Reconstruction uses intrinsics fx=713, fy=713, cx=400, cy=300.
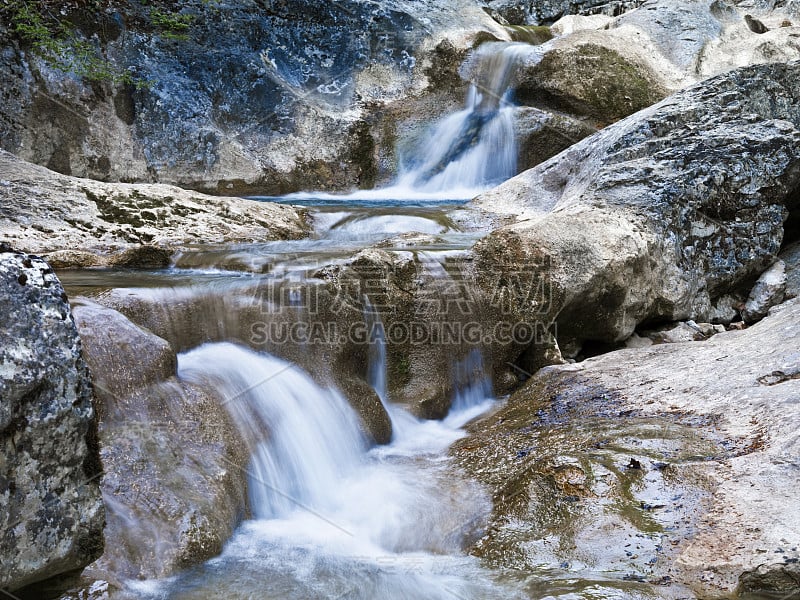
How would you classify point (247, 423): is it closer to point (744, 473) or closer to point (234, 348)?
point (234, 348)

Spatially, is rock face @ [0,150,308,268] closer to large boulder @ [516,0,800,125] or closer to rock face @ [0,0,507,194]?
rock face @ [0,0,507,194]

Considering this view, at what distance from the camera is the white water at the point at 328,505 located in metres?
3.00

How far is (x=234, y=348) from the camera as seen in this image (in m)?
4.55

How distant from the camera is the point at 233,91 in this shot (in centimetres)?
1063

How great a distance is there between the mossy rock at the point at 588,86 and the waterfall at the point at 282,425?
7.61 m

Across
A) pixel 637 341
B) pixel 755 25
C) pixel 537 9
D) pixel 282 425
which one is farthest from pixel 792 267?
pixel 537 9

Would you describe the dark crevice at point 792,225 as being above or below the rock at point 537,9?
below

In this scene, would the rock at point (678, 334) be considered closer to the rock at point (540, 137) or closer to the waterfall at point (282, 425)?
the waterfall at point (282, 425)

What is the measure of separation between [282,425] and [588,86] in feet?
27.3

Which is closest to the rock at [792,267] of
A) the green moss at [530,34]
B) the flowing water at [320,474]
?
the flowing water at [320,474]

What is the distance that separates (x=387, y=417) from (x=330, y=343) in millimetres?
631

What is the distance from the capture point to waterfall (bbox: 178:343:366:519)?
3934 mm

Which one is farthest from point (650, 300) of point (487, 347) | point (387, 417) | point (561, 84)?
point (561, 84)

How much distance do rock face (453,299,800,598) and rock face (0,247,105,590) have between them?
1.71 meters
